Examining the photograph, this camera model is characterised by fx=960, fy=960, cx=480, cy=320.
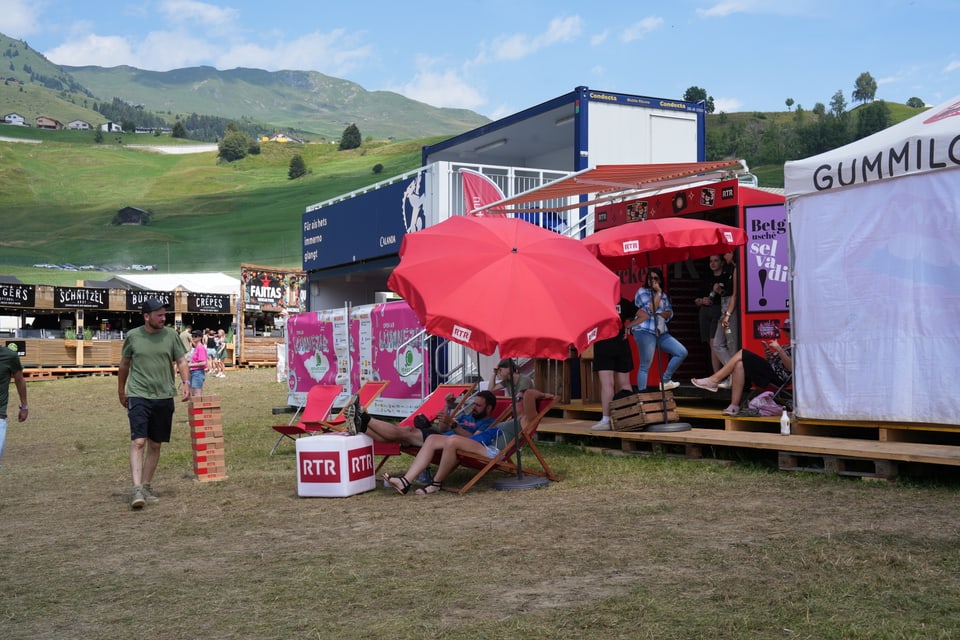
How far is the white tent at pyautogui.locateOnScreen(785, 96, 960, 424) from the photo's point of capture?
741 centimetres

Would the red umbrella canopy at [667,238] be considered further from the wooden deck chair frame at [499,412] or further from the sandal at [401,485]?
the sandal at [401,485]

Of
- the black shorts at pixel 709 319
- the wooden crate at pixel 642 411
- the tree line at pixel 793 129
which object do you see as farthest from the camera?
the tree line at pixel 793 129

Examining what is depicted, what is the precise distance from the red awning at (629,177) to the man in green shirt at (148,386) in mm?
3876

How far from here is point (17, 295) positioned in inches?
1433

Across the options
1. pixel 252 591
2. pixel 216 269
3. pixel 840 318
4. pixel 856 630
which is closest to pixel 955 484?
pixel 840 318

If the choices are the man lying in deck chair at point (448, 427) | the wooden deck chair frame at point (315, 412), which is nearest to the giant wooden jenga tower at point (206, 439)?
the wooden deck chair frame at point (315, 412)

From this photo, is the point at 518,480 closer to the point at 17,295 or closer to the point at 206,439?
the point at 206,439

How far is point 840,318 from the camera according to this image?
8.17 m

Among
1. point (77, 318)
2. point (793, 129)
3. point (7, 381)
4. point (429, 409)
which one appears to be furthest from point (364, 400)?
point (793, 129)

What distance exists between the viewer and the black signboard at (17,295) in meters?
35.8

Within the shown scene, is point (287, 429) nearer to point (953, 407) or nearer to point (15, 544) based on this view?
point (15, 544)

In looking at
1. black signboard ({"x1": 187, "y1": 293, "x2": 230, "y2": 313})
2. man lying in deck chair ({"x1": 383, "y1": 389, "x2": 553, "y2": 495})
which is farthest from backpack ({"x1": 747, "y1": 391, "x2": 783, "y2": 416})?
black signboard ({"x1": 187, "y1": 293, "x2": 230, "y2": 313})

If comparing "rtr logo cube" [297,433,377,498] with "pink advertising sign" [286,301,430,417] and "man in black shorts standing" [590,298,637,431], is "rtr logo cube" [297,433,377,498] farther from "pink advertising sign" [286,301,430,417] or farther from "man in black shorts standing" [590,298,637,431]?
"pink advertising sign" [286,301,430,417]

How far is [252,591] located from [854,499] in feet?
13.6
